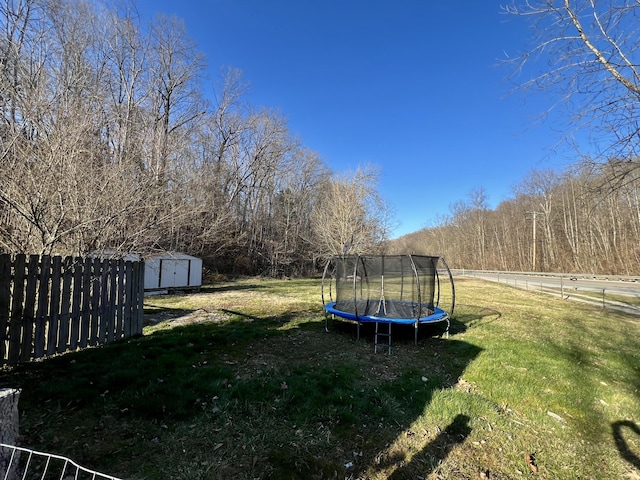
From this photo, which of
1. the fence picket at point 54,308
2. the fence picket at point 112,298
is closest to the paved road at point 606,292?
the fence picket at point 112,298

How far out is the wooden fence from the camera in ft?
13.2

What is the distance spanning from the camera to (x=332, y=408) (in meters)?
3.55

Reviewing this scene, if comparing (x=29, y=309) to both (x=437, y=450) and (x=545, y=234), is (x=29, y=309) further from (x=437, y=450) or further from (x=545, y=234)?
(x=545, y=234)

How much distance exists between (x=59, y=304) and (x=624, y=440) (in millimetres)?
7237

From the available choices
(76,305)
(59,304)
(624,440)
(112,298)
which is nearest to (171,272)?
(112,298)

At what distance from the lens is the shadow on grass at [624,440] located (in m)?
3.00

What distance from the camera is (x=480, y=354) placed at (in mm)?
5734

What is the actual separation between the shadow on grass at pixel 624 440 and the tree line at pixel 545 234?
12.7ft

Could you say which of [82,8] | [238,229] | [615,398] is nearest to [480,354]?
[615,398]

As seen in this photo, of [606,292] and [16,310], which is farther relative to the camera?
[606,292]

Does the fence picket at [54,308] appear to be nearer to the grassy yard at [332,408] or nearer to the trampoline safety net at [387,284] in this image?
the grassy yard at [332,408]

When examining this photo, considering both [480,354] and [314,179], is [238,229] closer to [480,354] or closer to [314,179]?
[314,179]

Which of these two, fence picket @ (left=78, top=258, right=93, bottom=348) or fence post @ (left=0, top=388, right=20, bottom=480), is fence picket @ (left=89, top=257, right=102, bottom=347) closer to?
fence picket @ (left=78, top=258, right=93, bottom=348)

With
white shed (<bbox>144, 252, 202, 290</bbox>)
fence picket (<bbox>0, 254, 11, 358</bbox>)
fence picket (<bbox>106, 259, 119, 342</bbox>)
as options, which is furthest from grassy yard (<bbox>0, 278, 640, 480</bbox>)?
white shed (<bbox>144, 252, 202, 290</bbox>)
